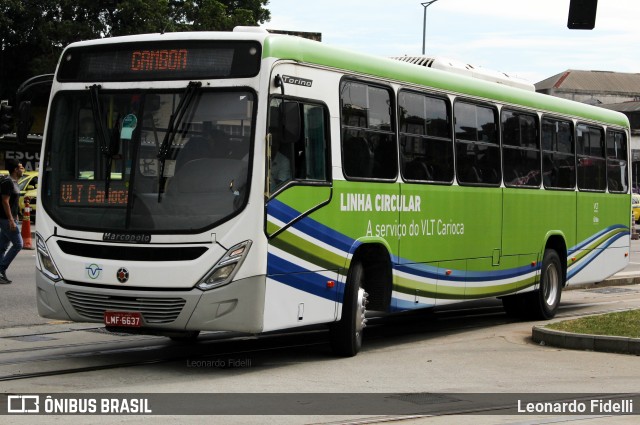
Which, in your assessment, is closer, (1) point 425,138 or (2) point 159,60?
(2) point 159,60

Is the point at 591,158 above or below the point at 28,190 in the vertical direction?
above

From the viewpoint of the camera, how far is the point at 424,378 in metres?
11.1

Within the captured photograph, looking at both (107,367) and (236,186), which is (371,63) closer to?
(236,186)

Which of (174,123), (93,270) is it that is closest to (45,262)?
(93,270)

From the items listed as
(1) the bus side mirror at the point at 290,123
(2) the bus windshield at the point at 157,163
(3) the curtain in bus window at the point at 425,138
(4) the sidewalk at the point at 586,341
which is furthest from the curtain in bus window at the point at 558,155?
(2) the bus windshield at the point at 157,163

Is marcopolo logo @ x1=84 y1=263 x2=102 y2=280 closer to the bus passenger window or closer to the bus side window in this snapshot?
the bus passenger window

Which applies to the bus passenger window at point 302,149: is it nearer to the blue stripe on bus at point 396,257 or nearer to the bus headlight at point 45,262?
the blue stripe on bus at point 396,257

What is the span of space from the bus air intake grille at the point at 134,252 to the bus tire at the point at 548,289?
7.89 metres

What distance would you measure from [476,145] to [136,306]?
606cm

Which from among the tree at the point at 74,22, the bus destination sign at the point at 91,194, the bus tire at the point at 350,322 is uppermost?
the tree at the point at 74,22

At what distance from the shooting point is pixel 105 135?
11.3 meters

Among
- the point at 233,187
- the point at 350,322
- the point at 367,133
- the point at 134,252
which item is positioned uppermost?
the point at 367,133

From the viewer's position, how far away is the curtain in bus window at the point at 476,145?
14914mm

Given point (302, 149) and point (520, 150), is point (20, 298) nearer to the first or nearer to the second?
point (302, 149)
